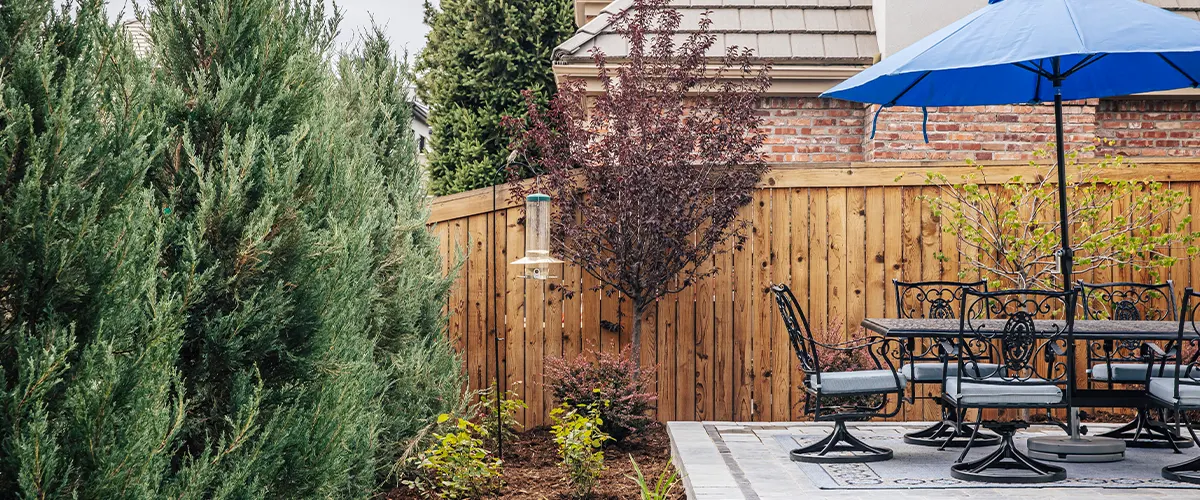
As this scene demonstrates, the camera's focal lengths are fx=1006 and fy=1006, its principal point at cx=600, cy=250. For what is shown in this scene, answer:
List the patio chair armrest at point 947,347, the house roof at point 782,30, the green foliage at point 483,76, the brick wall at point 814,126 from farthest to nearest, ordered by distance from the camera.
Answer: the green foliage at point 483,76 < the brick wall at point 814,126 < the house roof at point 782,30 < the patio chair armrest at point 947,347

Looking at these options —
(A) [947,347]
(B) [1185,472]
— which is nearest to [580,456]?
(A) [947,347]

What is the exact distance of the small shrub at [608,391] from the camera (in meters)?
5.98

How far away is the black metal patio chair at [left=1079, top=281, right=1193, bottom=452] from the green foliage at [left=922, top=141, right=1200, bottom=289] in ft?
0.70

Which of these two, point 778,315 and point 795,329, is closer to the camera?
point 795,329

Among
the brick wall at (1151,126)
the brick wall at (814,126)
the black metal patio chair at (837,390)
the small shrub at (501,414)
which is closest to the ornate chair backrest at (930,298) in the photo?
the black metal patio chair at (837,390)

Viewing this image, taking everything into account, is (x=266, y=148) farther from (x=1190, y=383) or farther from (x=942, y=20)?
(x=942, y=20)

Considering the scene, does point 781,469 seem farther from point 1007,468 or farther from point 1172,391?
point 1172,391

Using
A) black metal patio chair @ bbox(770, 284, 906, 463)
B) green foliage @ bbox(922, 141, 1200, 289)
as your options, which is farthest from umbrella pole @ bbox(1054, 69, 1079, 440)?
green foliage @ bbox(922, 141, 1200, 289)

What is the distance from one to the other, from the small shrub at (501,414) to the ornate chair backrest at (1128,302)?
352cm

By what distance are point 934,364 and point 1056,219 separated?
64.7 inches

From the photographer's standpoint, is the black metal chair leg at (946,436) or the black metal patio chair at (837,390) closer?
the black metal patio chair at (837,390)

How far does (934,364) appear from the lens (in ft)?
19.0

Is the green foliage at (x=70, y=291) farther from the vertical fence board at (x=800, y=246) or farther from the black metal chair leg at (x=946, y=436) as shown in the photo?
the vertical fence board at (x=800, y=246)

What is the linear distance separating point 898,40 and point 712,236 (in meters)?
2.70
